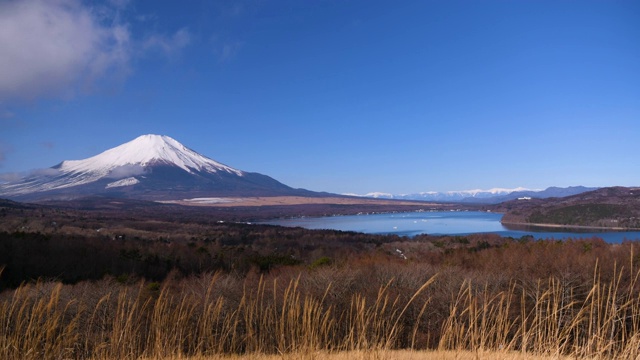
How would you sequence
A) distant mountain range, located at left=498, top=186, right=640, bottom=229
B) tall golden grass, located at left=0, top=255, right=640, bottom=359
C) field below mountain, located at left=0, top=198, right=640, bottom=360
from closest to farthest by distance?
tall golden grass, located at left=0, top=255, right=640, bottom=359, field below mountain, located at left=0, top=198, right=640, bottom=360, distant mountain range, located at left=498, top=186, right=640, bottom=229

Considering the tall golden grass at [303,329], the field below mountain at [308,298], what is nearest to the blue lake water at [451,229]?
the field below mountain at [308,298]

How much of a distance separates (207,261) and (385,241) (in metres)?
30.0

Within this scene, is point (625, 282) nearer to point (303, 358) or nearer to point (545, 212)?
point (303, 358)

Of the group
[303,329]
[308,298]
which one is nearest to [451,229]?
[308,298]

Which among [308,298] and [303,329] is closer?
[303,329]

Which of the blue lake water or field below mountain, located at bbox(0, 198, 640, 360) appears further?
the blue lake water

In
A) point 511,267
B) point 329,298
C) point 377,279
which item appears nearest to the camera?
point 329,298

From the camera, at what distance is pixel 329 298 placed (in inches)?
744

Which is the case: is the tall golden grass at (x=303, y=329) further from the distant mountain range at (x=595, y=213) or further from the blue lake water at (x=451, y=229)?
the distant mountain range at (x=595, y=213)

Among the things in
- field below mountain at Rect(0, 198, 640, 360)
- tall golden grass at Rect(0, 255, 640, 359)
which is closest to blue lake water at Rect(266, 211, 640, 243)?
field below mountain at Rect(0, 198, 640, 360)

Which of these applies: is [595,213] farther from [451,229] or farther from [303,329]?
[303,329]

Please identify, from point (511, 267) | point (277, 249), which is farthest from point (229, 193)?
point (511, 267)

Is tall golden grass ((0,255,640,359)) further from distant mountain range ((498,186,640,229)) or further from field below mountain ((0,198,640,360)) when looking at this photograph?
distant mountain range ((498,186,640,229))

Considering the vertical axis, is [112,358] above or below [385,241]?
above
